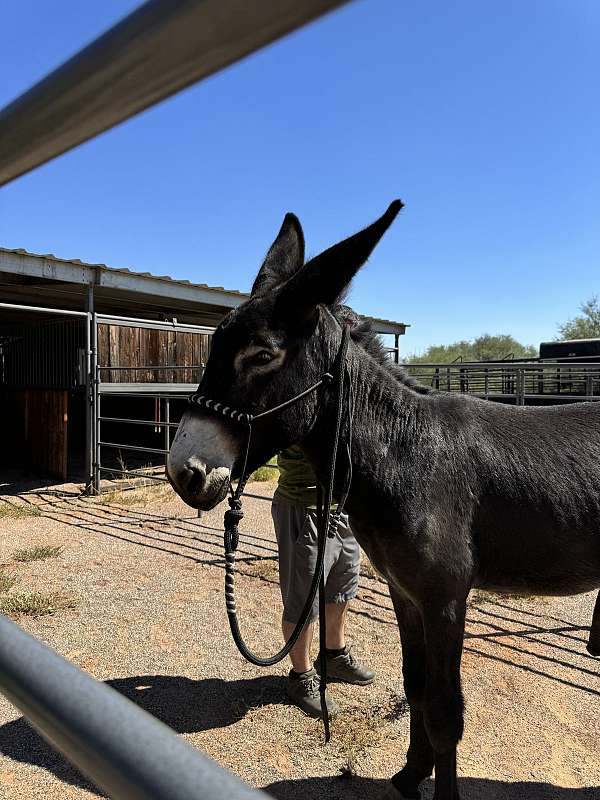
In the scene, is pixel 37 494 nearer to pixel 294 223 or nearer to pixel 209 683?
pixel 209 683

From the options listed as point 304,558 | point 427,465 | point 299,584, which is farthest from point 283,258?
point 299,584

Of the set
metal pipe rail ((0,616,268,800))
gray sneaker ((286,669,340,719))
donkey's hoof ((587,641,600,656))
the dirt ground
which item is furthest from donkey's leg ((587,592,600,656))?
metal pipe rail ((0,616,268,800))

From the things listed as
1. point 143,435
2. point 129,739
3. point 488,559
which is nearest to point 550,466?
point 488,559

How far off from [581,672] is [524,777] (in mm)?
1299

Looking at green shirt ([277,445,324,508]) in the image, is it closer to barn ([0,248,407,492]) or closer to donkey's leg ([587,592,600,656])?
donkey's leg ([587,592,600,656])

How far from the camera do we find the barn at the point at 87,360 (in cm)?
947

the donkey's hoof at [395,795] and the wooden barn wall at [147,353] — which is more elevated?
the wooden barn wall at [147,353]

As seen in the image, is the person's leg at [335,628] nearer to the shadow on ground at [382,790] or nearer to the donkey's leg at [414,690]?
the shadow on ground at [382,790]

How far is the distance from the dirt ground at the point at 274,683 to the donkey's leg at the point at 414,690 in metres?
0.18

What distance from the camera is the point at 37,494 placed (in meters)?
9.40

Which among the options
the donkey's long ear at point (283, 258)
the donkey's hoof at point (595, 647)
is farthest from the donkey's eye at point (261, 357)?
the donkey's hoof at point (595, 647)

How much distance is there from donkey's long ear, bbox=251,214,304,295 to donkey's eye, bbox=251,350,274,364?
30 centimetres

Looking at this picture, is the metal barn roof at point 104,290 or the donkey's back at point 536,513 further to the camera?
the metal barn roof at point 104,290

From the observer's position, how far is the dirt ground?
265cm
